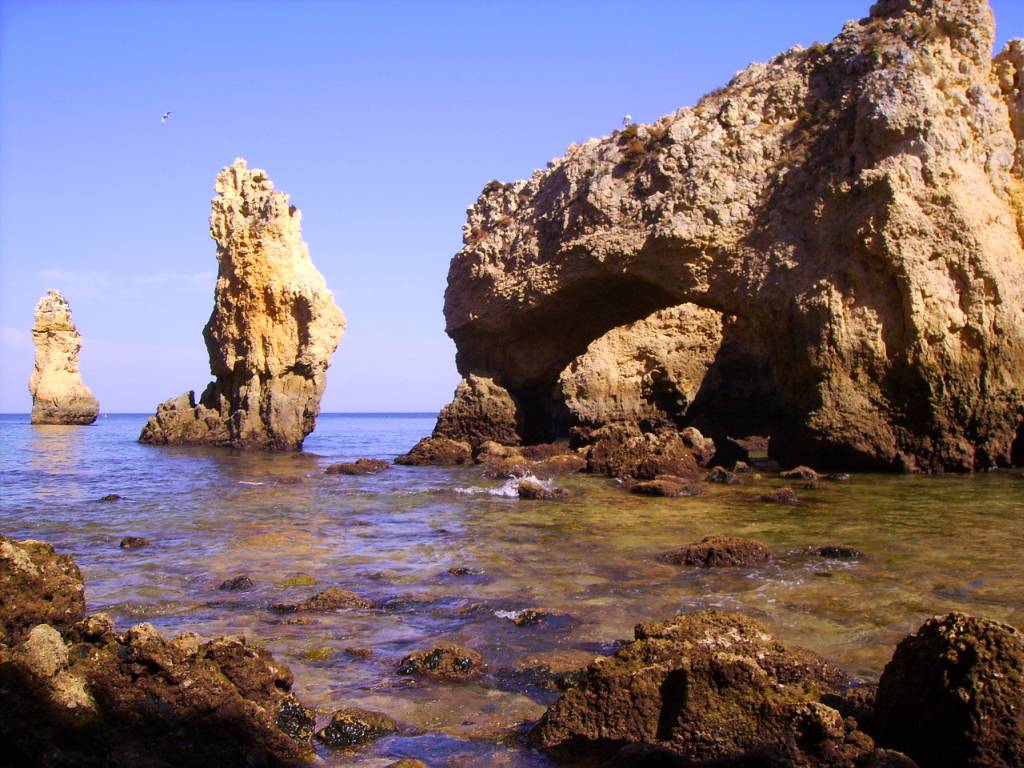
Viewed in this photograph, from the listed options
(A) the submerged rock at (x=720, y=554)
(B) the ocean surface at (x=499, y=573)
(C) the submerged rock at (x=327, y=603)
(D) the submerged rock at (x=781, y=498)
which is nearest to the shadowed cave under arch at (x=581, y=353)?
(B) the ocean surface at (x=499, y=573)

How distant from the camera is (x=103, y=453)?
1253 inches

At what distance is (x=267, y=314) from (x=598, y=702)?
3297 centimetres

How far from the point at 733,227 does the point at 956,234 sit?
4.73 metres

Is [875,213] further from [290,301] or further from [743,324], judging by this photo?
[290,301]

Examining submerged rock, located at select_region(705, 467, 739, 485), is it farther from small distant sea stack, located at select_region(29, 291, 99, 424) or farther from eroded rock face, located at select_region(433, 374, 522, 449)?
small distant sea stack, located at select_region(29, 291, 99, 424)

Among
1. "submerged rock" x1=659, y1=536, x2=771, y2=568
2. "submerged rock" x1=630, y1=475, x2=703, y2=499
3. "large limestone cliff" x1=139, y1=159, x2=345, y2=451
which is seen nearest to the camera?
"submerged rock" x1=659, y1=536, x2=771, y2=568

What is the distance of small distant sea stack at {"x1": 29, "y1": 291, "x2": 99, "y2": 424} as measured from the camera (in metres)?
57.3

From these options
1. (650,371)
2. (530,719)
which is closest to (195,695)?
(530,719)

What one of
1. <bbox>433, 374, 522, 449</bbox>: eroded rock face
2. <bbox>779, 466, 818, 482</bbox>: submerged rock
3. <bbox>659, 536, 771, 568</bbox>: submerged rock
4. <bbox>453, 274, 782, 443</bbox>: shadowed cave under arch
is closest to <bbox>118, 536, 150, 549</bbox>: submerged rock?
<bbox>659, 536, 771, 568</bbox>: submerged rock

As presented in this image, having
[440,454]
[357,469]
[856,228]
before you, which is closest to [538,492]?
[357,469]

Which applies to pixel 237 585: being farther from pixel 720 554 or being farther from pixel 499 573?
pixel 720 554

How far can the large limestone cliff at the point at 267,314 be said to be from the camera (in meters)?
34.3

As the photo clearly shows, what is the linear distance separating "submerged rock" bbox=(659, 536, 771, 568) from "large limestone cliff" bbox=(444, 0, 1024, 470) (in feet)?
33.7

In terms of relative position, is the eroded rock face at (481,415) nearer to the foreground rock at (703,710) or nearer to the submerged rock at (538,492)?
the submerged rock at (538,492)
